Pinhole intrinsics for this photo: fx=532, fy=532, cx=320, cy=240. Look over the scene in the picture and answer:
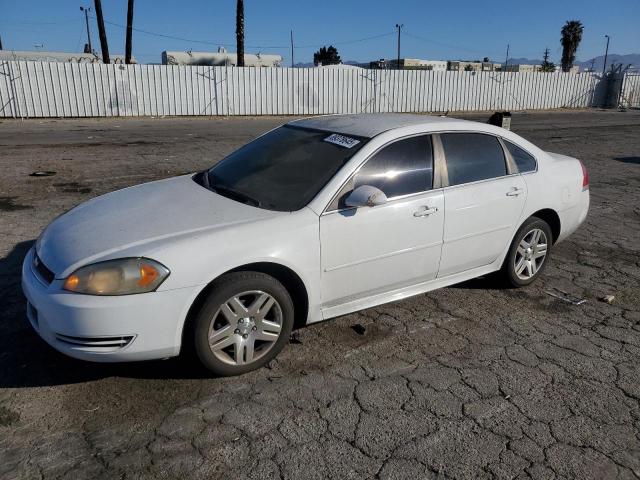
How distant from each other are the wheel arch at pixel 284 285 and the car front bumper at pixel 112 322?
55 millimetres

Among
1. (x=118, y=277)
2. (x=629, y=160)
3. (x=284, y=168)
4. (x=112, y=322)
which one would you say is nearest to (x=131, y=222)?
(x=118, y=277)

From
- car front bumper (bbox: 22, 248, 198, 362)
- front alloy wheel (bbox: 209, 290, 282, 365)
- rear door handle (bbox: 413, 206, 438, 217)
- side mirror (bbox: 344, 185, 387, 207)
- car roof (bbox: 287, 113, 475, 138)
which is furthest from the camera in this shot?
car roof (bbox: 287, 113, 475, 138)

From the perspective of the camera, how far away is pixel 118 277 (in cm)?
296

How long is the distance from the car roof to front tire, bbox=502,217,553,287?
1114 millimetres

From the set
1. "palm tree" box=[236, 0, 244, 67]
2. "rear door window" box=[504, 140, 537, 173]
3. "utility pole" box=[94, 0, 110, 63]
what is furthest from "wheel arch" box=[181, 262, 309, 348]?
"utility pole" box=[94, 0, 110, 63]

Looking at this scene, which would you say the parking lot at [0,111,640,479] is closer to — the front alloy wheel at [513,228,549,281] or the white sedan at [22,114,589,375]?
the front alloy wheel at [513,228,549,281]

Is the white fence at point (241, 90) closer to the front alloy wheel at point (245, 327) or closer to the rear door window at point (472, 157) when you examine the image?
the rear door window at point (472, 157)

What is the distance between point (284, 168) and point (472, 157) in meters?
1.55

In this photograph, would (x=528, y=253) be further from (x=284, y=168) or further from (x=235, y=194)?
(x=235, y=194)

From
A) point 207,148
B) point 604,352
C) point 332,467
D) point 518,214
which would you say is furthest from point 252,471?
point 207,148

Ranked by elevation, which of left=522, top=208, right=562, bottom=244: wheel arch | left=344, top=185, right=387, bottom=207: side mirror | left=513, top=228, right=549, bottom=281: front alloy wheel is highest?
left=344, top=185, right=387, bottom=207: side mirror

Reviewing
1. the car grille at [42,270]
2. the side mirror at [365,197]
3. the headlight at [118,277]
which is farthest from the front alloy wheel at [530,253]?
the car grille at [42,270]

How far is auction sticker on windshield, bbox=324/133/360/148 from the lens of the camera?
12.7 feet

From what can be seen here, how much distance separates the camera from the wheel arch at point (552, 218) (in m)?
4.82
